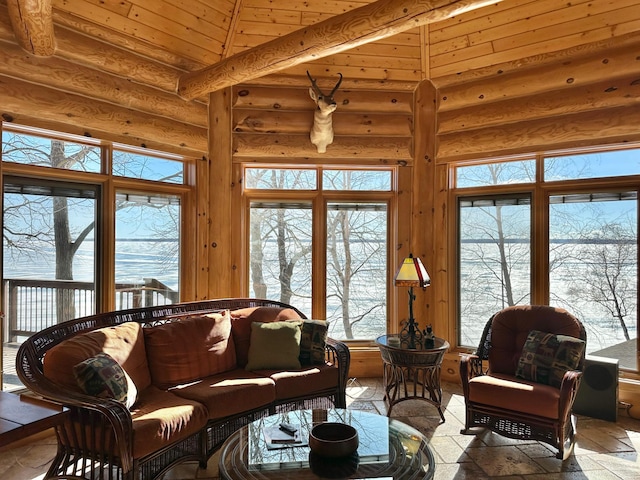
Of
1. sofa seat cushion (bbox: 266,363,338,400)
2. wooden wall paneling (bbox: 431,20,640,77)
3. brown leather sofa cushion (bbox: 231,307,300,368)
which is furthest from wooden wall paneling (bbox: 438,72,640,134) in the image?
sofa seat cushion (bbox: 266,363,338,400)

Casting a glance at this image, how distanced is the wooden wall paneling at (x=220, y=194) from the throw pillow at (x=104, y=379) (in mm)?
2013

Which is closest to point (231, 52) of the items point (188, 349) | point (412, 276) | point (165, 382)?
point (412, 276)

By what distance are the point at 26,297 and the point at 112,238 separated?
2.78 feet

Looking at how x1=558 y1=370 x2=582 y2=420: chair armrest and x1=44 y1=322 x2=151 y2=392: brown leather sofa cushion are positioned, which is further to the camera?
x1=558 y1=370 x2=582 y2=420: chair armrest

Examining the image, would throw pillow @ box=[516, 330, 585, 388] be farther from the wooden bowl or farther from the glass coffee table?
the wooden bowl

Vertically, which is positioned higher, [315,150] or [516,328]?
[315,150]

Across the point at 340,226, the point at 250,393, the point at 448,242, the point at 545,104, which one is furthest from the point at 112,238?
the point at 545,104

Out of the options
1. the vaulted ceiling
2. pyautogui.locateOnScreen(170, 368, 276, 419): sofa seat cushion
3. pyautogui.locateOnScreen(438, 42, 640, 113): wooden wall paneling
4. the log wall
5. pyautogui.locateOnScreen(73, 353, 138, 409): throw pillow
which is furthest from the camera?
the log wall

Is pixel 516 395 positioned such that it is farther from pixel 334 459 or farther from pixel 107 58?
pixel 107 58

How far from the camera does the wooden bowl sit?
7.17ft

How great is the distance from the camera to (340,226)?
16.8ft

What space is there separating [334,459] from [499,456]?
1628 mm

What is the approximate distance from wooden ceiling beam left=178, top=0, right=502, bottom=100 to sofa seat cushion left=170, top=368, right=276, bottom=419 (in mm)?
2620

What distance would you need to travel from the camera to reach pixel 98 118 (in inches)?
149
